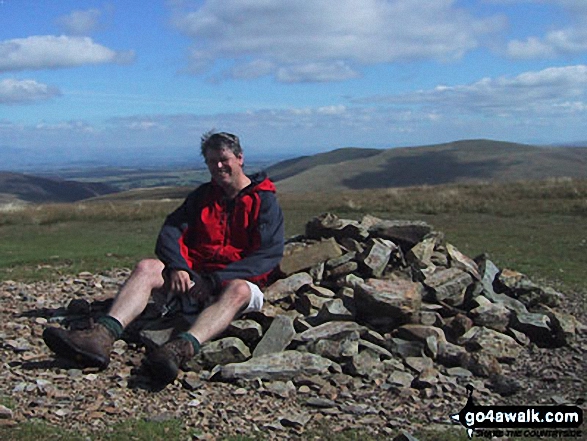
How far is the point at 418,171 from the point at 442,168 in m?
4.80

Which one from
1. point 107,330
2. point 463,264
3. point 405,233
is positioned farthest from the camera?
point 405,233

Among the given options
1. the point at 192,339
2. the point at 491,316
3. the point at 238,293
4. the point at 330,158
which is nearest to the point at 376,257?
the point at 491,316

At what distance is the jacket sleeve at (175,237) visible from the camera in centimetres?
719

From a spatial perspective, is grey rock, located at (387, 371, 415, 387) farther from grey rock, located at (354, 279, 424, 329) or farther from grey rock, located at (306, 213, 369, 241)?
grey rock, located at (306, 213, 369, 241)

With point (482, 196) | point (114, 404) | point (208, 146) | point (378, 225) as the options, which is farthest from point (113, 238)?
point (482, 196)

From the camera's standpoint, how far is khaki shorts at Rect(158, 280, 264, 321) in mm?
7152

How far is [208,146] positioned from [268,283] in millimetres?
1791

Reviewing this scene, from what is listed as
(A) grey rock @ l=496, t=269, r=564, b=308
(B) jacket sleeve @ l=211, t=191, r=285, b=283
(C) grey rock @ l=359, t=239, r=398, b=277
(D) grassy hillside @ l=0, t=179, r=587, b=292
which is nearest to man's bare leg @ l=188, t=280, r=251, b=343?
(B) jacket sleeve @ l=211, t=191, r=285, b=283

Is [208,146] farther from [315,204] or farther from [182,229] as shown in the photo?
[315,204]

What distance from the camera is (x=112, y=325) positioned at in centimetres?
666

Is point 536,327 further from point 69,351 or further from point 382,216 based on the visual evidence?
point 382,216

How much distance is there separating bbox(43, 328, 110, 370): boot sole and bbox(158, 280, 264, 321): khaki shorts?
1119 millimetres

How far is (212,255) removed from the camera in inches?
293

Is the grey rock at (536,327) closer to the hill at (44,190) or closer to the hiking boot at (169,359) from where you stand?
the hiking boot at (169,359)
